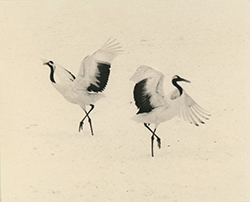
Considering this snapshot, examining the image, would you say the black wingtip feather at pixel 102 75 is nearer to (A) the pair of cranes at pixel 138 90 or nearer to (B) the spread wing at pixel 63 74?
(A) the pair of cranes at pixel 138 90

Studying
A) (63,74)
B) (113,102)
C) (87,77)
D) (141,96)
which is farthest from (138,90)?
(63,74)

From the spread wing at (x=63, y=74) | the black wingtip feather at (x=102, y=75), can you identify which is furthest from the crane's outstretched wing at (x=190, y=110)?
the spread wing at (x=63, y=74)

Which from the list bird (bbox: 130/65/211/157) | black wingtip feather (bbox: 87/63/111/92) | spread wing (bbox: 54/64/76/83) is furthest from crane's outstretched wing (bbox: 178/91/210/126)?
spread wing (bbox: 54/64/76/83)

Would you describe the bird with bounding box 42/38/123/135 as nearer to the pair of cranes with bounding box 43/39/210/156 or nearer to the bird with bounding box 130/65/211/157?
the pair of cranes with bounding box 43/39/210/156

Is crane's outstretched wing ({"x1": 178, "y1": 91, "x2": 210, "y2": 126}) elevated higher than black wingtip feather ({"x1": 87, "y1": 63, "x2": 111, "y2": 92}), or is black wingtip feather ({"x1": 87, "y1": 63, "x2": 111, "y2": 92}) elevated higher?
black wingtip feather ({"x1": 87, "y1": 63, "x2": 111, "y2": 92})

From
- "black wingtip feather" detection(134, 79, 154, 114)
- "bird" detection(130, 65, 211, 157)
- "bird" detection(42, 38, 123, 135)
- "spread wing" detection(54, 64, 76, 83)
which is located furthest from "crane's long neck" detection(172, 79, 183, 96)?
"spread wing" detection(54, 64, 76, 83)

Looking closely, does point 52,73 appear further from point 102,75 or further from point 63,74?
point 102,75

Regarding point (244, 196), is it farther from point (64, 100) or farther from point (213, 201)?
point (64, 100)

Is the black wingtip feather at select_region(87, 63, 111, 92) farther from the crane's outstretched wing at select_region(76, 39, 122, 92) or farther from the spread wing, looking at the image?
the spread wing
